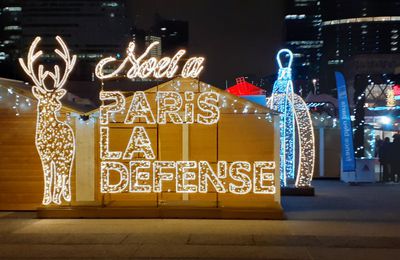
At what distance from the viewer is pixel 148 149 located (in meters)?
12.6

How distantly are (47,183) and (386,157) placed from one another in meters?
12.7

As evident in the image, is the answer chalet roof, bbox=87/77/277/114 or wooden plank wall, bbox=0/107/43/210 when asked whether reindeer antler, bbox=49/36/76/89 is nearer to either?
wooden plank wall, bbox=0/107/43/210

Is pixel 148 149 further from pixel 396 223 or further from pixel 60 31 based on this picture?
pixel 60 31

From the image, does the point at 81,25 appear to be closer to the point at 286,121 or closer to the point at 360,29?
the point at 360,29

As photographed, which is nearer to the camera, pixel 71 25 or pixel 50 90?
pixel 50 90

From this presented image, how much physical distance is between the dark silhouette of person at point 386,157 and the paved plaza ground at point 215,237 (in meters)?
6.31

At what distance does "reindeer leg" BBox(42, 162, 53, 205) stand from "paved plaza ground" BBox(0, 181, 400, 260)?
56 centimetres

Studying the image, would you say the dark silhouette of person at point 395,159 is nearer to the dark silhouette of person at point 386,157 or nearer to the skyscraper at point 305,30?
the dark silhouette of person at point 386,157

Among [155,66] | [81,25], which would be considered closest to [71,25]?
[81,25]

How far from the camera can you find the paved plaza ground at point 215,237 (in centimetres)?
876

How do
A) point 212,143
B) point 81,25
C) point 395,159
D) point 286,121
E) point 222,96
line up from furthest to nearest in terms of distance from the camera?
point 81,25 → point 395,159 → point 286,121 → point 212,143 → point 222,96

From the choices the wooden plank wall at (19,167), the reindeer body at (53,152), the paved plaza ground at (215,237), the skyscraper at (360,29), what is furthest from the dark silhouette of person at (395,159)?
the skyscraper at (360,29)

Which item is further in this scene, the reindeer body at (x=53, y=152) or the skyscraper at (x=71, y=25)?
the skyscraper at (x=71, y=25)

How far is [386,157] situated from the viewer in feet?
64.3
